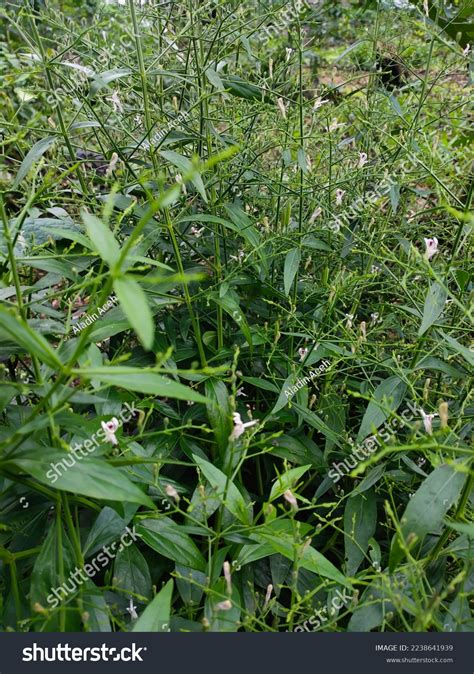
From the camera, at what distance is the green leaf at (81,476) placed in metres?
0.90

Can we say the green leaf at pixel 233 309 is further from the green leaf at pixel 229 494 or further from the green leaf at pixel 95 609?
the green leaf at pixel 95 609

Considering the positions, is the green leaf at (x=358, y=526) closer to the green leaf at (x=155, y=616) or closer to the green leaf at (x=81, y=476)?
the green leaf at (x=155, y=616)

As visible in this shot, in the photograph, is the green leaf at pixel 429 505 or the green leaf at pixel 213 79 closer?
the green leaf at pixel 429 505

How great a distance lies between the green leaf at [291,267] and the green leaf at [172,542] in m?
0.60

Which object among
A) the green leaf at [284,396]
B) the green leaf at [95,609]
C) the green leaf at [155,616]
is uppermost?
the green leaf at [284,396]

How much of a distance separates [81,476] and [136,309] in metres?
0.36

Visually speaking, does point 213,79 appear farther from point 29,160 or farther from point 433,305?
point 433,305

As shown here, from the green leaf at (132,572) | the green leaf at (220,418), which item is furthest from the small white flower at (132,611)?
the green leaf at (220,418)

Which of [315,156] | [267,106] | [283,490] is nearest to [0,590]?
[283,490]

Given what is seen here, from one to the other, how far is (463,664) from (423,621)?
0.89ft

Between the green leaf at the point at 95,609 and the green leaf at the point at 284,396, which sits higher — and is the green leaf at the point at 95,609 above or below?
below

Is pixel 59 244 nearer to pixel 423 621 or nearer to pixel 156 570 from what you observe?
pixel 156 570

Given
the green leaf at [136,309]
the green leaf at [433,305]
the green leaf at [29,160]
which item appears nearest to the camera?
the green leaf at [136,309]

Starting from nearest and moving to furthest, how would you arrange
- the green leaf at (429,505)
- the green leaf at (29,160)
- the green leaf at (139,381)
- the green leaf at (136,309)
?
1. the green leaf at (136,309)
2. the green leaf at (139,381)
3. the green leaf at (429,505)
4. the green leaf at (29,160)
